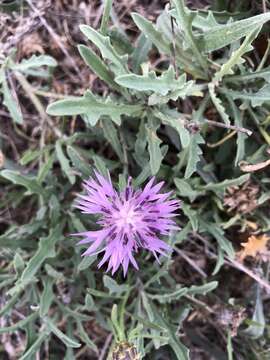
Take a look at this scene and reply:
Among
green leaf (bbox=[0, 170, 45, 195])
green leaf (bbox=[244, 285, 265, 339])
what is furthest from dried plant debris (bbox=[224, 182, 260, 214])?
green leaf (bbox=[0, 170, 45, 195])

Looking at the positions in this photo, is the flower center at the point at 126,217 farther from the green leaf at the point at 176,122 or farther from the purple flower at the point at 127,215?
the green leaf at the point at 176,122

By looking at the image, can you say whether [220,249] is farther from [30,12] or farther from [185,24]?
[30,12]

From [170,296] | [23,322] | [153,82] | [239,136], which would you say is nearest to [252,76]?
[239,136]

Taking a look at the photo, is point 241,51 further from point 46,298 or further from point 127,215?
point 46,298

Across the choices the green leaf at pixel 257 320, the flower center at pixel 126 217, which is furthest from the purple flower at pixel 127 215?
the green leaf at pixel 257 320

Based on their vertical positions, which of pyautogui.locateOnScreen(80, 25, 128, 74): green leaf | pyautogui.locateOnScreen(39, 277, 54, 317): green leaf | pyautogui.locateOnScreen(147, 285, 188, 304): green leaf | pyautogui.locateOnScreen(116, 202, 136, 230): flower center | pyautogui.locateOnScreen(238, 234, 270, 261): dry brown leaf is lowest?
pyautogui.locateOnScreen(238, 234, 270, 261): dry brown leaf

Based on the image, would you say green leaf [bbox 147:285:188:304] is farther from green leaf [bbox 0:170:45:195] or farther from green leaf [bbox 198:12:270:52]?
green leaf [bbox 198:12:270:52]

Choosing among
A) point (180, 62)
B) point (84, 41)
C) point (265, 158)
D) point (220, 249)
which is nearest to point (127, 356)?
point (220, 249)
